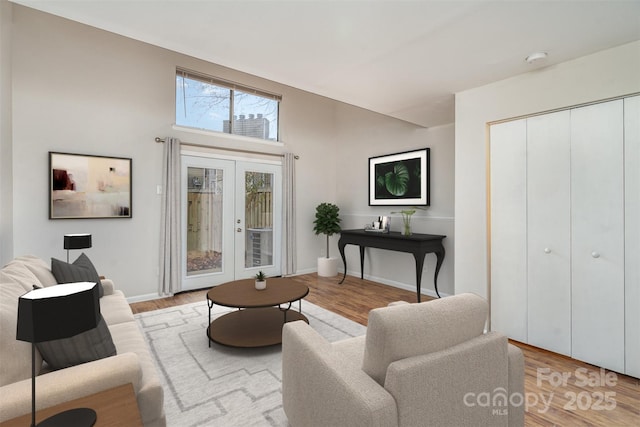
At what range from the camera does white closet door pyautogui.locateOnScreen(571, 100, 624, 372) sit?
7.54ft

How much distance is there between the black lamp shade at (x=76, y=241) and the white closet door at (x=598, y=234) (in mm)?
4495

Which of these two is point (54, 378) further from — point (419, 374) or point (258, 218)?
point (258, 218)

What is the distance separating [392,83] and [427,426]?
9.15ft

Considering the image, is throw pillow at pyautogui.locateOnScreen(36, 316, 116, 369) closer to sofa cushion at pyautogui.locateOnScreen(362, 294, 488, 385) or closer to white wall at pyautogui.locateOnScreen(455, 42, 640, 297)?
sofa cushion at pyautogui.locateOnScreen(362, 294, 488, 385)

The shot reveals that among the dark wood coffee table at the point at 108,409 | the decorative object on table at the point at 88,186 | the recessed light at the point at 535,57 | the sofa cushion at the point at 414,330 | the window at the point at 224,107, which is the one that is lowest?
the dark wood coffee table at the point at 108,409

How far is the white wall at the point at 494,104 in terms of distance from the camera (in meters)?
2.30

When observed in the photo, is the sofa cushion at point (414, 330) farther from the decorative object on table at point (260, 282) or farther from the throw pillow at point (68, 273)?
the throw pillow at point (68, 273)

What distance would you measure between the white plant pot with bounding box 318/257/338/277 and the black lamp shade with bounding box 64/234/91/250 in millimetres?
3472

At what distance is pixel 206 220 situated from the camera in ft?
15.3

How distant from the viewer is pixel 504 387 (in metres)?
1.42

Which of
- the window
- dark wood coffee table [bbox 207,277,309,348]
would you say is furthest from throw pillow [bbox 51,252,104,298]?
the window

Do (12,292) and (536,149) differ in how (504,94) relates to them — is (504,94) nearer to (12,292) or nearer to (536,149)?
(536,149)

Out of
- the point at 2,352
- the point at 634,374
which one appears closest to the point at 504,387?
the point at 634,374

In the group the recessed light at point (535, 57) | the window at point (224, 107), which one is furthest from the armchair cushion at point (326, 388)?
the window at point (224, 107)
